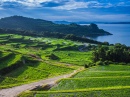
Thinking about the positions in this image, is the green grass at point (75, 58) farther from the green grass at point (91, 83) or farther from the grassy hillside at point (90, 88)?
the grassy hillside at point (90, 88)

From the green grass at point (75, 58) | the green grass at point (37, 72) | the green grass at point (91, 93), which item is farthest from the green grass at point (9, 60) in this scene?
the green grass at point (91, 93)

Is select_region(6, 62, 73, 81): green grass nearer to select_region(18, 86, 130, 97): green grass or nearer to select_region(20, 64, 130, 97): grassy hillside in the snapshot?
select_region(20, 64, 130, 97): grassy hillside

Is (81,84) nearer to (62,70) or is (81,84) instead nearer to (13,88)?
(13,88)

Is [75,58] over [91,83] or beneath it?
beneath

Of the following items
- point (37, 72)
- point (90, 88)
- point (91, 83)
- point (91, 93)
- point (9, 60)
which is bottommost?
point (37, 72)

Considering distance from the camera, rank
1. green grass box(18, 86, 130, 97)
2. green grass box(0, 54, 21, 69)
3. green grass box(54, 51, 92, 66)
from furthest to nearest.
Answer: green grass box(54, 51, 92, 66)
green grass box(0, 54, 21, 69)
green grass box(18, 86, 130, 97)

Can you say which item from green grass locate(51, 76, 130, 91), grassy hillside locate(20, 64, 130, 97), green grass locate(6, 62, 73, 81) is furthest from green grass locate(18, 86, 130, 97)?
green grass locate(6, 62, 73, 81)

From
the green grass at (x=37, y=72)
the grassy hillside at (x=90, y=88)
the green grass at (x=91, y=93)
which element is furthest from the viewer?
the green grass at (x=37, y=72)

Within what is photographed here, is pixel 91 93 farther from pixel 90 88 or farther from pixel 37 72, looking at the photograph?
pixel 37 72

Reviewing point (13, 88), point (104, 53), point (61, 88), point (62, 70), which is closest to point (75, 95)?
point (61, 88)

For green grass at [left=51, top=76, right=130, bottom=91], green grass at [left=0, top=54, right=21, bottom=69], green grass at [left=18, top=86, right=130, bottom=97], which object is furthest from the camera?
green grass at [left=0, top=54, right=21, bottom=69]

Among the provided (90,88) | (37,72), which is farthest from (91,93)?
(37,72)
